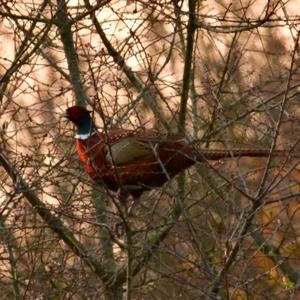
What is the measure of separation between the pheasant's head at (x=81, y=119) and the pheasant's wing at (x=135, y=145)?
28cm

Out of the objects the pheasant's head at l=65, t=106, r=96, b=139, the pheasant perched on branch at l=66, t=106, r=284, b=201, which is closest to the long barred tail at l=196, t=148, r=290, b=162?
the pheasant perched on branch at l=66, t=106, r=284, b=201

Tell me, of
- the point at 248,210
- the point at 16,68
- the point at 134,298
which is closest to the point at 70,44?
the point at 16,68

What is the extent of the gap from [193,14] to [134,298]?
226 centimetres

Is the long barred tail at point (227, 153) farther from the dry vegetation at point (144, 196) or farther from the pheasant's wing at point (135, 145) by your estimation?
the pheasant's wing at point (135, 145)

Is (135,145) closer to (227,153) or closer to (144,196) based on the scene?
(227,153)

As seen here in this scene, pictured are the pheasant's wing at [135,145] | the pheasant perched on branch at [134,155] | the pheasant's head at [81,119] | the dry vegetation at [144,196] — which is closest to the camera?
the dry vegetation at [144,196]

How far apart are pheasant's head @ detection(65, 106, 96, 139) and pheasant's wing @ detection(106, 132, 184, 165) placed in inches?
11.0

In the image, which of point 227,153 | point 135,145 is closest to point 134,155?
point 135,145

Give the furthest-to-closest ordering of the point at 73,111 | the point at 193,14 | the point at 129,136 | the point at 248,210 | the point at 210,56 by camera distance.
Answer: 1. the point at 210,56
2. the point at 73,111
3. the point at 193,14
4. the point at 129,136
5. the point at 248,210

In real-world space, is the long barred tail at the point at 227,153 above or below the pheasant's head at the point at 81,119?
below

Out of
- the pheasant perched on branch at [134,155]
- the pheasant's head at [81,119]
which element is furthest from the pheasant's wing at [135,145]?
the pheasant's head at [81,119]

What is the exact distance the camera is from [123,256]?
7867 millimetres

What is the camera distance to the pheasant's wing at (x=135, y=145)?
6.75 metres

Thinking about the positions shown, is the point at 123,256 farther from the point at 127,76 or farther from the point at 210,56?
the point at 210,56
